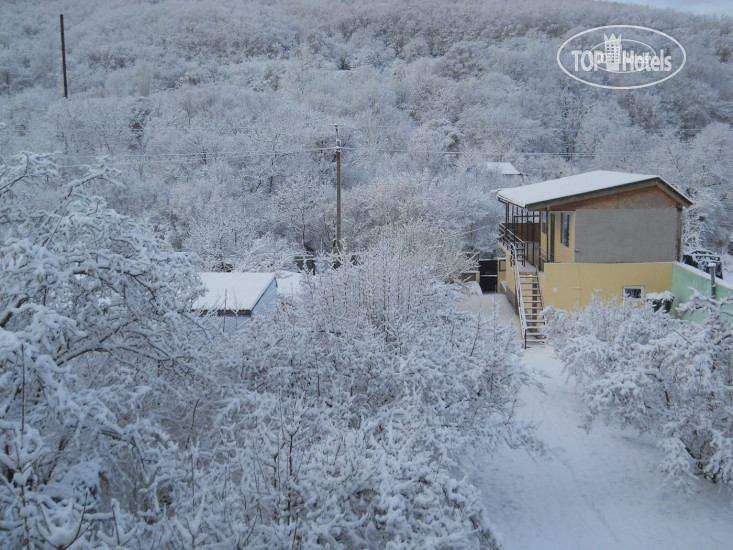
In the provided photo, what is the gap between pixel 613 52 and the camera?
2213 inches

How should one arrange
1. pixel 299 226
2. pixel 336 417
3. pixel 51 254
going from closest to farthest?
pixel 51 254
pixel 336 417
pixel 299 226

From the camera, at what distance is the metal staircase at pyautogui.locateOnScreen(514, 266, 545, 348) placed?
17062mm

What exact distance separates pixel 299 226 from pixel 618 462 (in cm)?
2084

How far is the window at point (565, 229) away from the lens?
715 inches

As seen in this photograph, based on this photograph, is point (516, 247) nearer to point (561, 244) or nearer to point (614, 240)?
point (561, 244)

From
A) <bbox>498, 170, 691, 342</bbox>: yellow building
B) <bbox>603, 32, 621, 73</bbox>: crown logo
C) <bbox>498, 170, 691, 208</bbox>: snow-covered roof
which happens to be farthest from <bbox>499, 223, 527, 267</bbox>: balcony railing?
<bbox>603, 32, 621, 73</bbox>: crown logo

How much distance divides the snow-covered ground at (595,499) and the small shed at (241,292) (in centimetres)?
513

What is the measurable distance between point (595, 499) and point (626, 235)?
10.2m

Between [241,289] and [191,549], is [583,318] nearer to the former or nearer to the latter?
[241,289]

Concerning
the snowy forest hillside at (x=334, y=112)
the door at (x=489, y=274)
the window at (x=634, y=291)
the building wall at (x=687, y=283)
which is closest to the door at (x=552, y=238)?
the window at (x=634, y=291)

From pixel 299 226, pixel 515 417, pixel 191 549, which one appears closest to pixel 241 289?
pixel 515 417

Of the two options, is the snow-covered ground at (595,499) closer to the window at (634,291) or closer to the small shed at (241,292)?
the small shed at (241,292)

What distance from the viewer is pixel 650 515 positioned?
28.8 ft

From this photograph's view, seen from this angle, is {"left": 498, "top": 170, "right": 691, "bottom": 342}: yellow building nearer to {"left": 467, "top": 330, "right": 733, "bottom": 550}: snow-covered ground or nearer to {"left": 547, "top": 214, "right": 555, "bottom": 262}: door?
{"left": 547, "top": 214, "right": 555, "bottom": 262}: door
